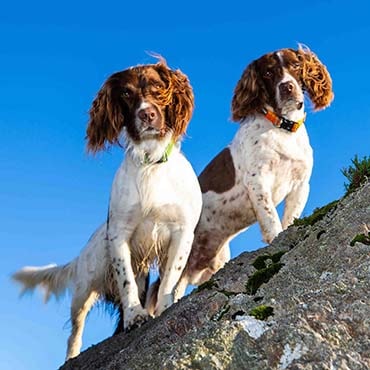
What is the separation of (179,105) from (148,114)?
0.46 meters

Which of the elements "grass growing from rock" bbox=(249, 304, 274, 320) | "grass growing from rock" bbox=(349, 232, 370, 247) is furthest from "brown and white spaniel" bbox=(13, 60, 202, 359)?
"grass growing from rock" bbox=(249, 304, 274, 320)

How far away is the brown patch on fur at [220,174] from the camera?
868 centimetres

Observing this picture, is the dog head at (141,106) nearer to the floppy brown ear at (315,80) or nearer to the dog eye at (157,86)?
the dog eye at (157,86)

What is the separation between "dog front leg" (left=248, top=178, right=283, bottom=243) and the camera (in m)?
8.05

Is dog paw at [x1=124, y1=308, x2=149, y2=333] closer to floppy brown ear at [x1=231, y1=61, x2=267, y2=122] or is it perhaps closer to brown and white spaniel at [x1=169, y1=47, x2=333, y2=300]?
brown and white spaniel at [x1=169, y1=47, x2=333, y2=300]

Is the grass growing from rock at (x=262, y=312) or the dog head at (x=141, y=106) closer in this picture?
the grass growing from rock at (x=262, y=312)

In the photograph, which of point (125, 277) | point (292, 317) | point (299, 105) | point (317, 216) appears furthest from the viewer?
point (299, 105)

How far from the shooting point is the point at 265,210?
816 cm

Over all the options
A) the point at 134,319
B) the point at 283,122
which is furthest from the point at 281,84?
the point at 134,319

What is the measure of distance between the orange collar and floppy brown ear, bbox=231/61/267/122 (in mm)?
184

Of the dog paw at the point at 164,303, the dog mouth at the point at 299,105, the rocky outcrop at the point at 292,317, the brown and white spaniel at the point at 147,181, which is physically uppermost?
the dog mouth at the point at 299,105

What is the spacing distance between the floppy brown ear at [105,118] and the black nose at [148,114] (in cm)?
37

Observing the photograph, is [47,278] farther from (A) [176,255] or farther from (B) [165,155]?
(B) [165,155]

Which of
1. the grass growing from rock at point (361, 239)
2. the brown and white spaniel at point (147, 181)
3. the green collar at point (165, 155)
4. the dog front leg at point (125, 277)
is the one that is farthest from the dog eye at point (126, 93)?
the grass growing from rock at point (361, 239)
